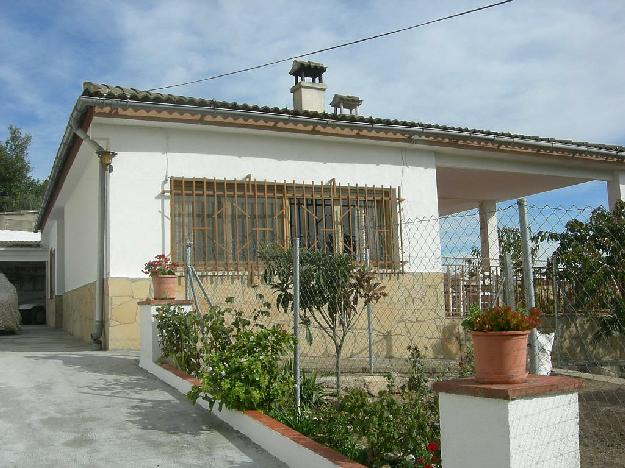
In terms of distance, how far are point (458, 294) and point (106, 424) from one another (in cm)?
664

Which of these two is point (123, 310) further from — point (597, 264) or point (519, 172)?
point (519, 172)

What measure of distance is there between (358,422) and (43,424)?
2675mm

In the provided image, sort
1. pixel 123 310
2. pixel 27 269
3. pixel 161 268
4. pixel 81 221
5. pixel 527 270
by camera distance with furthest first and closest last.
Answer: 1. pixel 27 269
2. pixel 81 221
3. pixel 123 310
4. pixel 161 268
5. pixel 527 270

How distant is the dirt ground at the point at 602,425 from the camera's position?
4773mm

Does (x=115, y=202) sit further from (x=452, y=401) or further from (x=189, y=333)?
(x=452, y=401)

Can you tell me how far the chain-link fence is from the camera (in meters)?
5.04

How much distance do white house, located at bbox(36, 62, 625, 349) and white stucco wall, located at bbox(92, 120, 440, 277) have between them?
0.7 inches

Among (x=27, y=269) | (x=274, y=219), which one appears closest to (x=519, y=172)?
(x=274, y=219)

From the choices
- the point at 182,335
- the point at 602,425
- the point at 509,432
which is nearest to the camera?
the point at 509,432

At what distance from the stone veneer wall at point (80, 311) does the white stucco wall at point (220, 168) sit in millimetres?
1630

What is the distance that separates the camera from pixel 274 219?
1007 centimetres

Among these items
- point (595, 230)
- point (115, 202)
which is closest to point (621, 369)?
point (595, 230)

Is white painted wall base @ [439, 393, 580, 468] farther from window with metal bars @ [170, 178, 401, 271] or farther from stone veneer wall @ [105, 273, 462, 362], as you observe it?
window with metal bars @ [170, 178, 401, 271]

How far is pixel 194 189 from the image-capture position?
9477 mm
